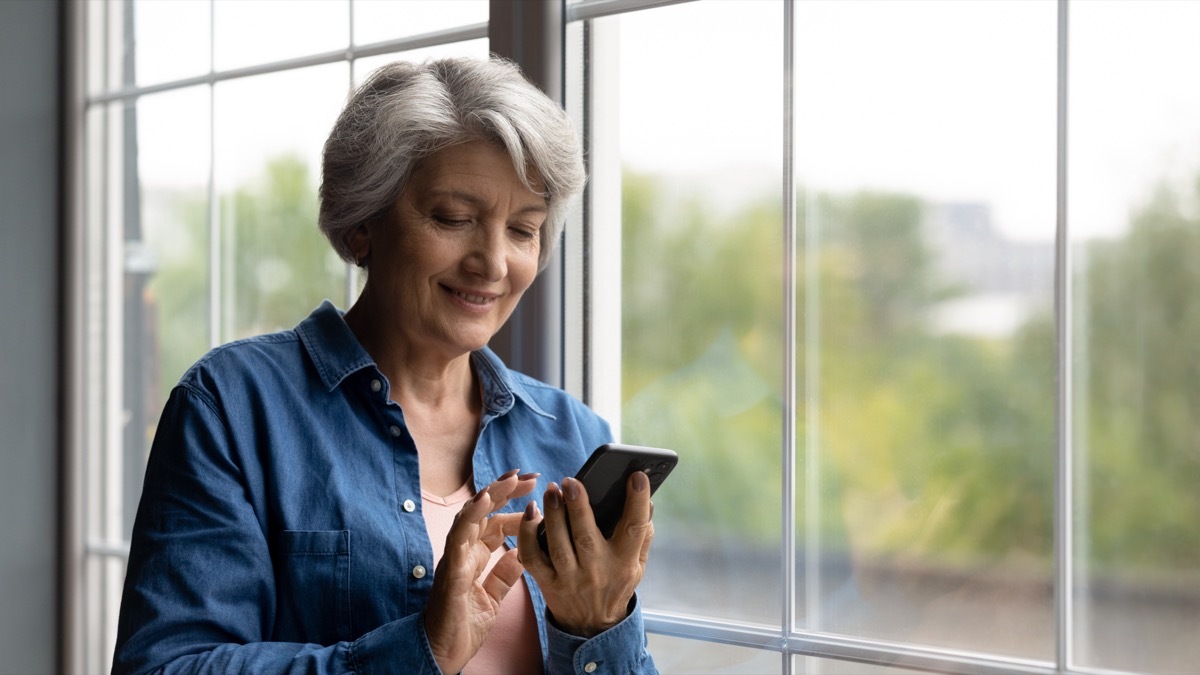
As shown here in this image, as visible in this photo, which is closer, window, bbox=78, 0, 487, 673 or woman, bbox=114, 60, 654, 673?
woman, bbox=114, 60, 654, 673

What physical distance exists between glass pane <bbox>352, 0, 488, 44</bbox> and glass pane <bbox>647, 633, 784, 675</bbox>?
129 centimetres

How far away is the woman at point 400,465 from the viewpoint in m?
1.24

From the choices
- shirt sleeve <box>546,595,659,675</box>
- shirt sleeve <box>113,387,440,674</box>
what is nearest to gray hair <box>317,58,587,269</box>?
shirt sleeve <box>113,387,440,674</box>

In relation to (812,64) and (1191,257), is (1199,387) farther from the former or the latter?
(812,64)

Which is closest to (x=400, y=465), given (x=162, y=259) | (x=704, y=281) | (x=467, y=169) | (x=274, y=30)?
(x=467, y=169)

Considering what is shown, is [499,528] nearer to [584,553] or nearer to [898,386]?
[584,553]

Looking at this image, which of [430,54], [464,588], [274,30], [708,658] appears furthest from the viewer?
[274,30]

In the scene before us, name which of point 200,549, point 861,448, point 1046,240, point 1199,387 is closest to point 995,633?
point 861,448

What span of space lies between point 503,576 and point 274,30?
1677mm

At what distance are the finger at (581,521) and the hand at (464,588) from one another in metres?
0.07

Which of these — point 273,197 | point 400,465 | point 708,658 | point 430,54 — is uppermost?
point 430,54

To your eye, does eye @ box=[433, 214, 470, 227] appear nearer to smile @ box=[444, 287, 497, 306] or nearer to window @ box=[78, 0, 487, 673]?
smile @ box=[444, 287, 497, 306]

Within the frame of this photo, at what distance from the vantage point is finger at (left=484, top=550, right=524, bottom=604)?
1351 millimetres

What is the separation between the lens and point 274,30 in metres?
2.50
